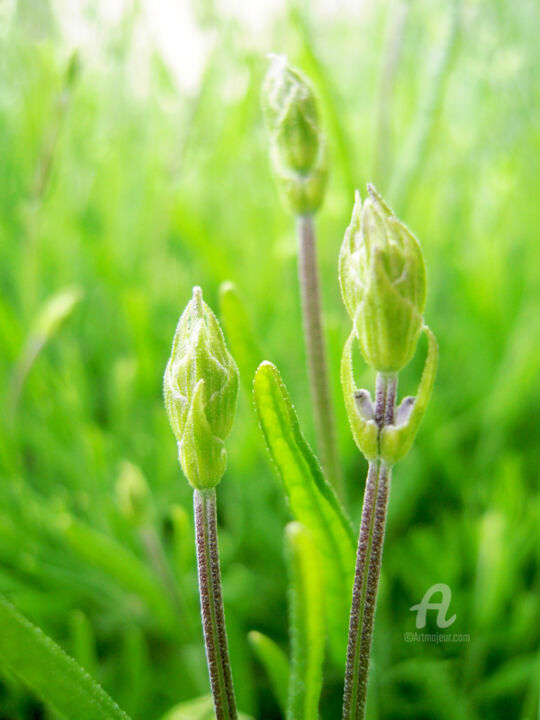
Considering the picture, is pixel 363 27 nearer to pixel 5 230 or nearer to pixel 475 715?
pixel 5 230

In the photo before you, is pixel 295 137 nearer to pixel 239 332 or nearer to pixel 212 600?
pixel 239 332

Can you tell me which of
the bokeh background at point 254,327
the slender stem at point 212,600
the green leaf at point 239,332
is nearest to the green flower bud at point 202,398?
the slender stem at point 212,600

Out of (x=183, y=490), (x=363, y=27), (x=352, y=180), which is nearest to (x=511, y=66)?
(x=352, y=180)

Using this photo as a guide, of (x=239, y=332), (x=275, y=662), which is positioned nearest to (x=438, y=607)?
(x=275, y=662)

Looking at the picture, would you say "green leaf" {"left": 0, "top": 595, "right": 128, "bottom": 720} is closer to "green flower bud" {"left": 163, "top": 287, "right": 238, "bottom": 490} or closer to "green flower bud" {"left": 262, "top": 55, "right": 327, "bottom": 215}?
"green flower bud" {"left": 163, "top": 287, "right": 238, "bottom": 490}

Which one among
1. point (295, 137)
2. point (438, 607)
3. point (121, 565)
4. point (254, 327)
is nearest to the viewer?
point (295, 137)

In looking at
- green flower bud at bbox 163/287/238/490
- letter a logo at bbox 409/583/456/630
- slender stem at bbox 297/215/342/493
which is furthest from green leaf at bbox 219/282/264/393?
letter a logo at bbox 409/583/456/630
